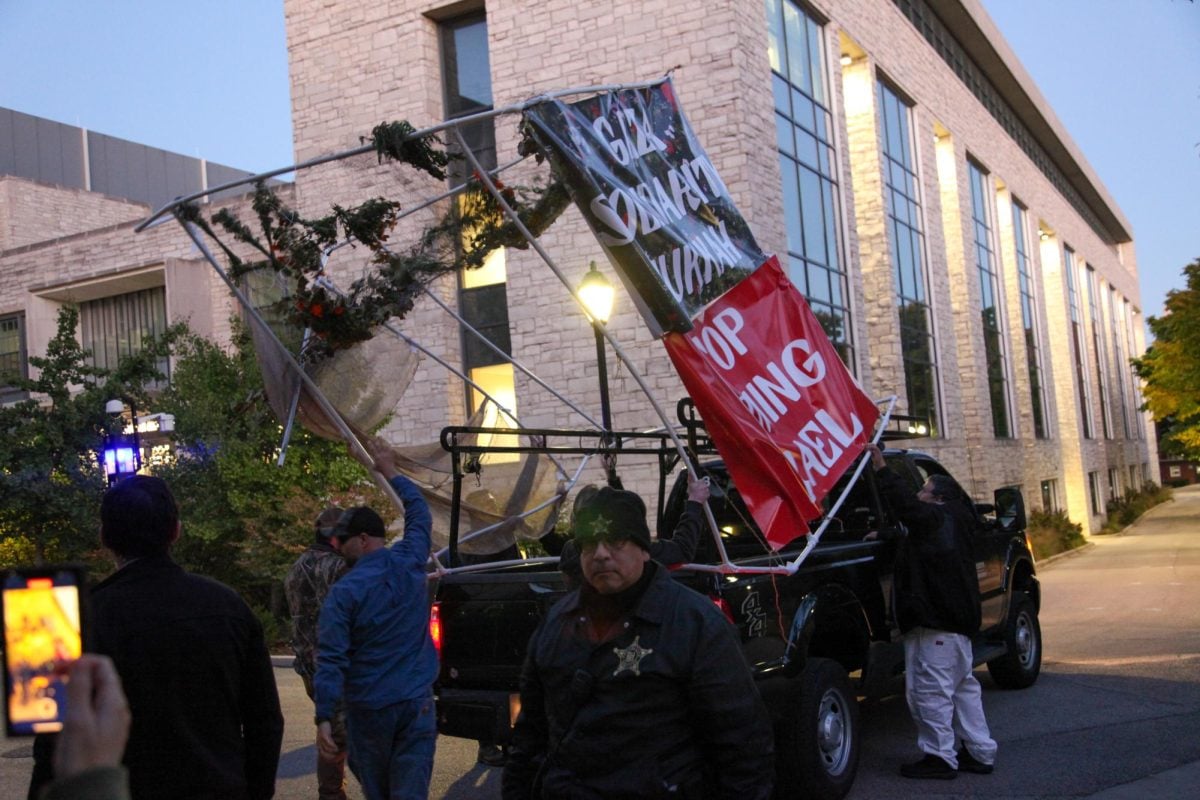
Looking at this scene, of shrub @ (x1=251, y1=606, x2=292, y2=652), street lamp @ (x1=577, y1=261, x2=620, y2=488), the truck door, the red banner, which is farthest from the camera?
shrub @ (x1=251, y1=606, x2=292, y2=652)

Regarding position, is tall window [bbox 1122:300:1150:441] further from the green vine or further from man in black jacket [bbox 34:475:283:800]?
man in black jacket [bbox 34:475:283:800]

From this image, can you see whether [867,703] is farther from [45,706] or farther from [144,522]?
[45,706]

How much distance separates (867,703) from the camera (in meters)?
9.38

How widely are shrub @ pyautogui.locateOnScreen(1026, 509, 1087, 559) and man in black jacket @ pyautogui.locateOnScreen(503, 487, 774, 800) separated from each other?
2363 cm

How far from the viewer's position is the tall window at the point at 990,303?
30030 mm

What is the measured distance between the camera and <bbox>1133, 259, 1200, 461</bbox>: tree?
32.8 m

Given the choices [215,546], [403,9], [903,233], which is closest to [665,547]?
[215,546]

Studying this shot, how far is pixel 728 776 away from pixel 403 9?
18.8m

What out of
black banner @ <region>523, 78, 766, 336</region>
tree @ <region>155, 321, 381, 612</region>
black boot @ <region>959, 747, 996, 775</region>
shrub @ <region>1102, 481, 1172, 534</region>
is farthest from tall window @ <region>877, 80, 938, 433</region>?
black banner @ <region>523, 78, 766, 336</region>

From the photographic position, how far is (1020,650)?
371 inches

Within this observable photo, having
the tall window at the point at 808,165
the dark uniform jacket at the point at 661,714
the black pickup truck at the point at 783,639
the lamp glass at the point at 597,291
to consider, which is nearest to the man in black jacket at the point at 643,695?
the dark uniform jacket at the point at 661,714

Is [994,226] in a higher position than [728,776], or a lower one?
higher

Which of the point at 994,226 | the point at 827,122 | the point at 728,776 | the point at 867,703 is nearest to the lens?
the point at 728,776

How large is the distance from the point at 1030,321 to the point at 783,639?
3251 cm
